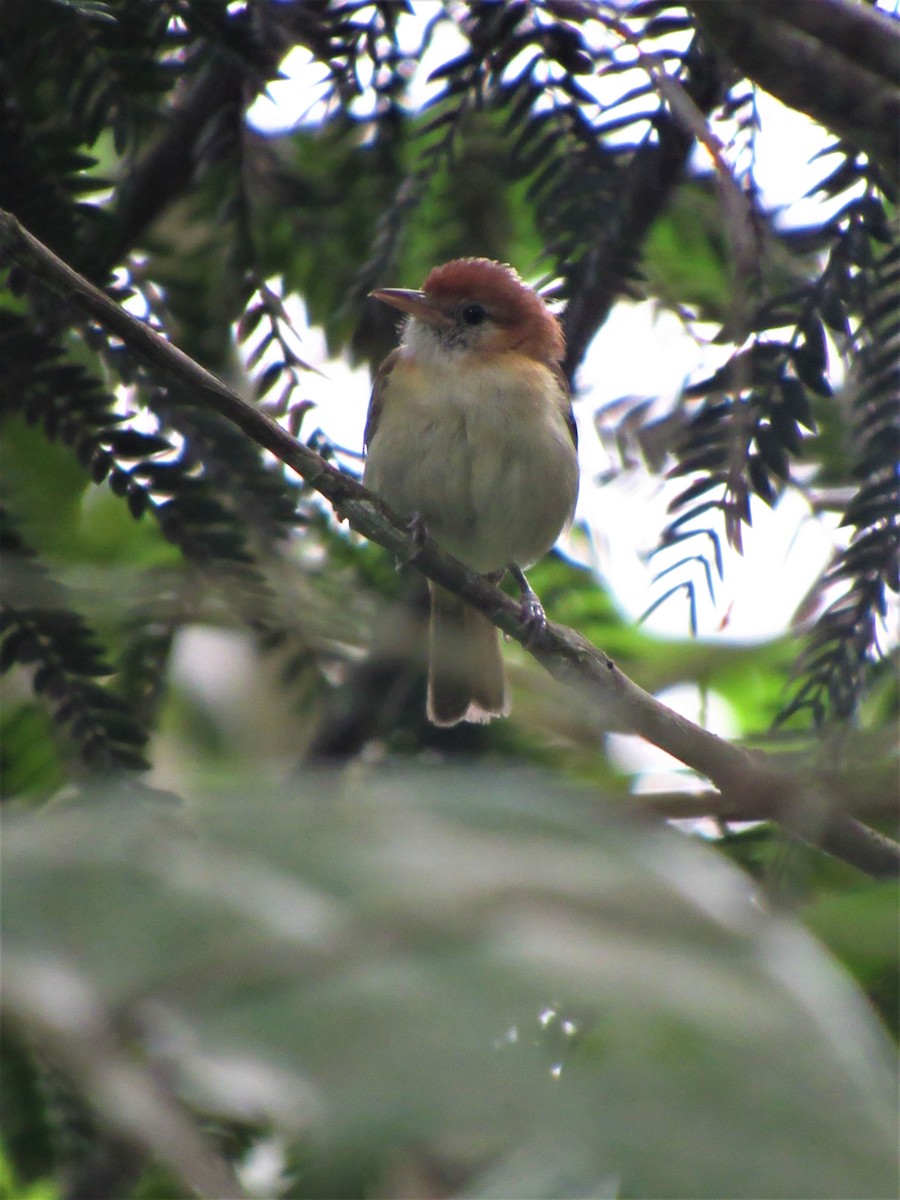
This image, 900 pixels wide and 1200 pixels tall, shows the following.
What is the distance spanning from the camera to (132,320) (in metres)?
1.81

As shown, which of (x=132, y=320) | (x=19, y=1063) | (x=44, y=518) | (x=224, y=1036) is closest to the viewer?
(x=224, y=1036)

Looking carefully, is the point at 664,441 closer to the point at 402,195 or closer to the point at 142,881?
the point at 402,195

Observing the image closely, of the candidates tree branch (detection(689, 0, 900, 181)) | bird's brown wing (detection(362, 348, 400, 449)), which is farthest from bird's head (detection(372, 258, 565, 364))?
tree branch (detection(689, 0, 900, 181))

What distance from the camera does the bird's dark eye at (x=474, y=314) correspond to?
15.5 feet

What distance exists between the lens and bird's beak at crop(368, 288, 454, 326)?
4.02 m

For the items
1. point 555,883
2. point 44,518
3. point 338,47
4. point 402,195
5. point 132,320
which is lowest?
point 555,883

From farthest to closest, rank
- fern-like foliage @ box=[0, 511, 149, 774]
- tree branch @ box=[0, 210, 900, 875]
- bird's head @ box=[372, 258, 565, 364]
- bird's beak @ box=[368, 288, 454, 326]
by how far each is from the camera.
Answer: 1. bird's head @ box=[372, 258, 565, 364]
2. bird's beak @ box=[368, 288, 454, 326]
3. fern-like foliage @ box=[0, 511, 149, 774]
4. tree branch @ box=[0, 210, 900, 875]

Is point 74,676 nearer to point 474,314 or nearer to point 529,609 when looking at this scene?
point 529,609

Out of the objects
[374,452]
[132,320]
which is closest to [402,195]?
[132,320]

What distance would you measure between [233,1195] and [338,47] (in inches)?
102

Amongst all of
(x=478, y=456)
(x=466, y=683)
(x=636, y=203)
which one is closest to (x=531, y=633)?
(x=636, y=203)

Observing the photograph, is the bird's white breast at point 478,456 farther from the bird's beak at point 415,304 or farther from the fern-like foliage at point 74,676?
the fern-like foliage at point 74,676

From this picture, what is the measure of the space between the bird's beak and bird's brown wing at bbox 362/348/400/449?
0.73 feet

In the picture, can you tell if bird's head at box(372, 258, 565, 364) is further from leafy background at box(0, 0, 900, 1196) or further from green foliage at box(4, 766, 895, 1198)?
green foliage at box(4, 766, 895, 1198)
